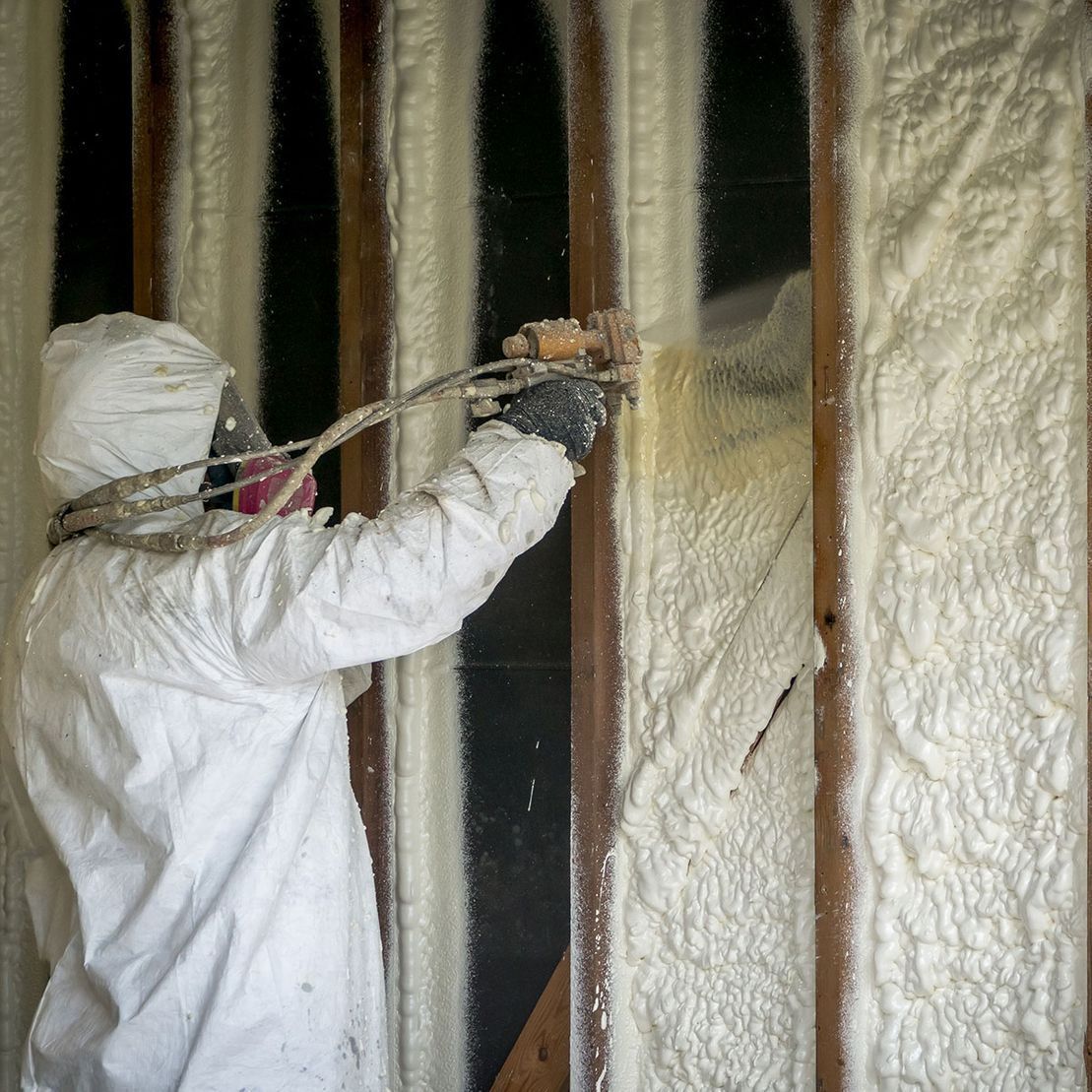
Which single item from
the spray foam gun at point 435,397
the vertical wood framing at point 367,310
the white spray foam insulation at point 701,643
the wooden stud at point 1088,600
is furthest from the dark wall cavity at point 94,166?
the wooden stud at point 1088,600

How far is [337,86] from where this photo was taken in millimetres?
2592

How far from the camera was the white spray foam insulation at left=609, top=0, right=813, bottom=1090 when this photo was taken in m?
2.12

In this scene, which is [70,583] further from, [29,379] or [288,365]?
[29,379]

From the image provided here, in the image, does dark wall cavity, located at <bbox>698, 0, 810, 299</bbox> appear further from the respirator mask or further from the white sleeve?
the respirator mask

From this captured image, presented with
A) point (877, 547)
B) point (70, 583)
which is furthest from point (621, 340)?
point (70, 583)

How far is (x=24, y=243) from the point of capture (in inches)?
110

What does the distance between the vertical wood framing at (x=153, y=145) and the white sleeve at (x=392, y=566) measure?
1074mm

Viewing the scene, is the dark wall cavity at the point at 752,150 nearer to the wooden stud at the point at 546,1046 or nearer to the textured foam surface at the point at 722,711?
the textured foam surface at the point at 722,711

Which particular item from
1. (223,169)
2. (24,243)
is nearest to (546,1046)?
(223,169)

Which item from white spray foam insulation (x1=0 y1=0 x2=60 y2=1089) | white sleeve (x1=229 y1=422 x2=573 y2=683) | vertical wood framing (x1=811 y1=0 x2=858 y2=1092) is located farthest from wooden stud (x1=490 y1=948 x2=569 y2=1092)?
white spray foam insulation (x1=0 y1=0 x2=60 y2=1089)

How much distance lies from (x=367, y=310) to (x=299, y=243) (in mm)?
245

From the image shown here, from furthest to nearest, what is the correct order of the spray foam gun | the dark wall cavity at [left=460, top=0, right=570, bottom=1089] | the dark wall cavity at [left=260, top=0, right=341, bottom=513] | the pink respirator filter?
the dark wall cavity at [left=260, top=0, right=341, bottom=513] < the dark wall cavity at [left=460, top=0, right=570, bottom=1089] < the pink respirator filter < the spray foam gun

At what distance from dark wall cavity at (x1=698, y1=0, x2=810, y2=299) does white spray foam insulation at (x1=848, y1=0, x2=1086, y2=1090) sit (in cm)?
18

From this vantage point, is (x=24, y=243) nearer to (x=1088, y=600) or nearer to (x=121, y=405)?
(x=121, y=405)
